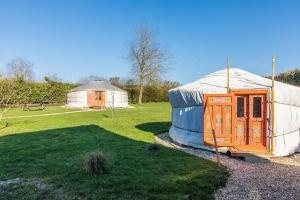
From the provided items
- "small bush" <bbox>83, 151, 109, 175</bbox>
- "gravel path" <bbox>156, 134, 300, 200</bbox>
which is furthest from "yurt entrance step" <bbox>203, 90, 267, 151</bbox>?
"small bush" <bbox>83, 151, 109, 175</bbox>

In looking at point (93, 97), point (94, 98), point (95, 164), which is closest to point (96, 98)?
point (94, 98)

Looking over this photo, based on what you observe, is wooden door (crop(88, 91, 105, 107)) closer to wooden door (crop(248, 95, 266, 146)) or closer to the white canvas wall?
the white canvas wall

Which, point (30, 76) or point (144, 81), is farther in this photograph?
point (30, 76)

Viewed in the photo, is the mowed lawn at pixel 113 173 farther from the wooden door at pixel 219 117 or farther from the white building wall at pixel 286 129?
the white building wall at pixel 286 129

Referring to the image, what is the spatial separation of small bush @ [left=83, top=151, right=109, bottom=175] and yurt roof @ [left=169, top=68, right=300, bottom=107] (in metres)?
3.50

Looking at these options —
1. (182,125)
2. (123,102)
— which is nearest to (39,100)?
(123,102)

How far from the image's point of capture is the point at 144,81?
96.4 ft

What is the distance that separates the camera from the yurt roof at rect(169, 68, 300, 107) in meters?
6.67

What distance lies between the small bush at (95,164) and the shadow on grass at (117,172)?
136 mm

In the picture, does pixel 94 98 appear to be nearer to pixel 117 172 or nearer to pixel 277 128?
pixel 277 128

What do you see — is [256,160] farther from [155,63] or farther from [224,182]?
[155,63]

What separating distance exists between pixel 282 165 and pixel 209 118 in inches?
75.0

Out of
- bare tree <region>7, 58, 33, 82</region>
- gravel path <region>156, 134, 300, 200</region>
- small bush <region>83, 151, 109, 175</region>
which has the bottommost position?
gravel path <region>156, 134, 300, 200</region>

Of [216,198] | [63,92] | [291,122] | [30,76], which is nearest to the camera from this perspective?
[216,198]
